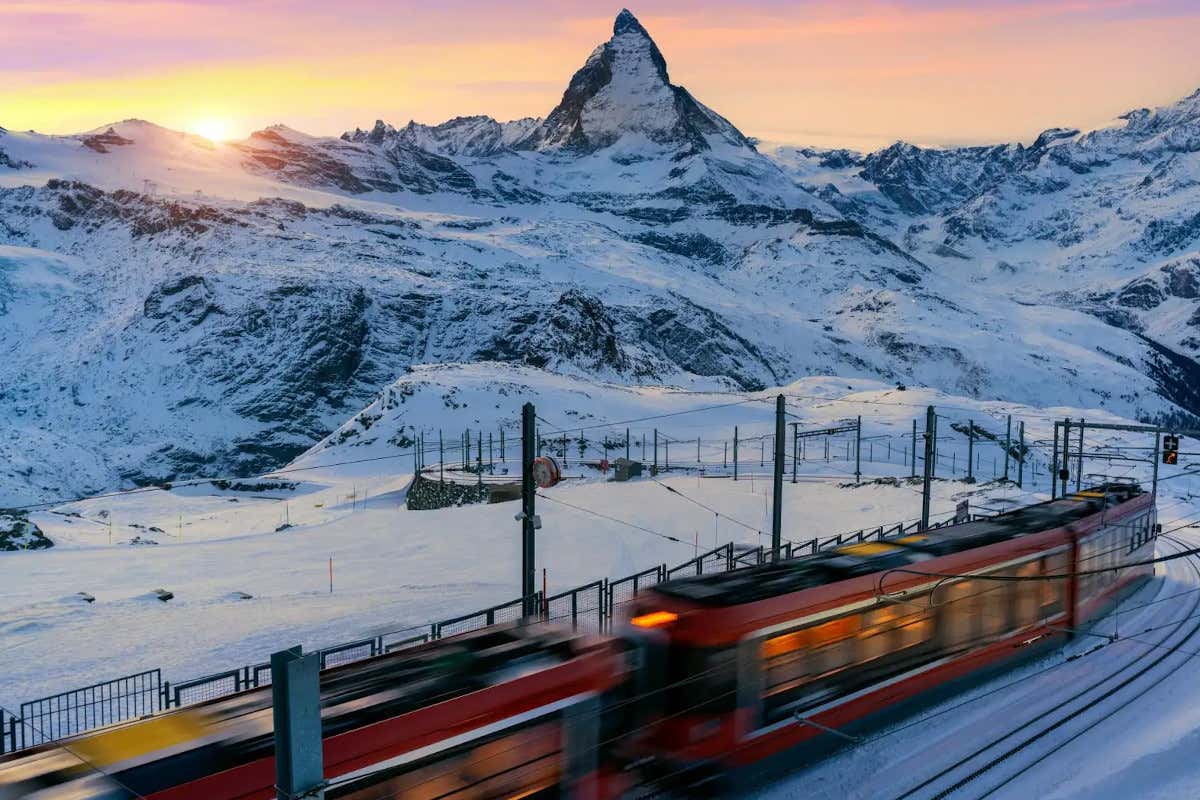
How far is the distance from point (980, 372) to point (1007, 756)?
610 feet

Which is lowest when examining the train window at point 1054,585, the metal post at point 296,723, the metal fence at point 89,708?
the metal fence at point 89,708

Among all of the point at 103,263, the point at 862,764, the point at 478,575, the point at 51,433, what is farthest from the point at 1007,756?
the point at 103,263

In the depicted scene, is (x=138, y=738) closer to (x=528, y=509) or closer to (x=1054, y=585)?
(x=528, y=509)

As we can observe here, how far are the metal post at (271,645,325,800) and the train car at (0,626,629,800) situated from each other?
172cm

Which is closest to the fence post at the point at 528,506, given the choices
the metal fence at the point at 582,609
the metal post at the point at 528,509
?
the metal post at the point at 528,509

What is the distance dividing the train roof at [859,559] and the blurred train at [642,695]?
2.5 inches

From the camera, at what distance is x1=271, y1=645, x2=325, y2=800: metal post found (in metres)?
6.73

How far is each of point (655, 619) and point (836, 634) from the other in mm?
3218

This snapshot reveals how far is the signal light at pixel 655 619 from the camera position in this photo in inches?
476

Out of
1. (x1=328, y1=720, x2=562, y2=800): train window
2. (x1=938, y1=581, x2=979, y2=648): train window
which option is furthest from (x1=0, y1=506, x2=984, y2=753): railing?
(x1=328, y1=720, x2=562, y2=800): train window

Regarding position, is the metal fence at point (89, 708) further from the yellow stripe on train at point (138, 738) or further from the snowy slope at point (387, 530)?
the yellow stripe on train at point (138, 738)

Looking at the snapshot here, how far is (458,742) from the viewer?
31.6ft

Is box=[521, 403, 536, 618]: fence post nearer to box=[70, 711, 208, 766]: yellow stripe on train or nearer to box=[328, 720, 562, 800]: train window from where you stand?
box=[328, 720, 562, 800]: train window

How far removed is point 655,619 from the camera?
39.9 feet
